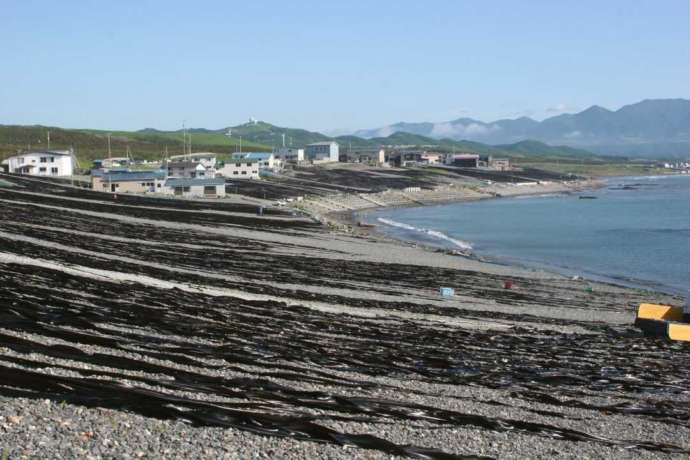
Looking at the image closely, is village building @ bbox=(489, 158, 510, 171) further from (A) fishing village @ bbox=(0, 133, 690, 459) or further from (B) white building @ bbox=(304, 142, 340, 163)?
(A) fishing village @ bbox=(0, 133, 690, 459)

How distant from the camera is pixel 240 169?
116 m

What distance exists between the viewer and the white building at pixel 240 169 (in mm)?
114938

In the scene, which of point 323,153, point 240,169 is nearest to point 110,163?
point 240,169

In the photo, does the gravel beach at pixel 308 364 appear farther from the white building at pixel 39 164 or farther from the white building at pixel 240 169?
the white building at pixel 240 169

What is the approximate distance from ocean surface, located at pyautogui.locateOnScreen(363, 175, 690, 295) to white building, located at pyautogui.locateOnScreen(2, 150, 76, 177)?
38.1 meters

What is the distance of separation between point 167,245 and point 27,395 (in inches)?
1206

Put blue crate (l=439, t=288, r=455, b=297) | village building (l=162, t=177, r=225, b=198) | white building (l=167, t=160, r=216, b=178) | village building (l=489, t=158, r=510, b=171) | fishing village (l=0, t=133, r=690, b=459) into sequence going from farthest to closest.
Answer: village building (l=489, t=158, r=510, b=171) → white building (l=167, t=160, r=216, b=178) → village building (l=162, t=177, r=225, b=198) → blue crate (l=439, t=288, r=455, b=297) → fishing village (l=0, t=133, r=690, b=459)

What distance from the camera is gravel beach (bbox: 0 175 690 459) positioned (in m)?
11.3

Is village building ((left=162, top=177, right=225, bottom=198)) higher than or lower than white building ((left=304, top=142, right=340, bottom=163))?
lower

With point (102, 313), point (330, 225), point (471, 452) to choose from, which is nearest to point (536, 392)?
point (471, 452)

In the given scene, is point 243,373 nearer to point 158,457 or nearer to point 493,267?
point 158,457

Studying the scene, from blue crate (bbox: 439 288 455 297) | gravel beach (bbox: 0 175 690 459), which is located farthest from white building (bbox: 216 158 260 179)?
blue crate (bbox: 439 288 455 297)

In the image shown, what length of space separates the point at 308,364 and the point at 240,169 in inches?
3957

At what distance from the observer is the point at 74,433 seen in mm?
10188
